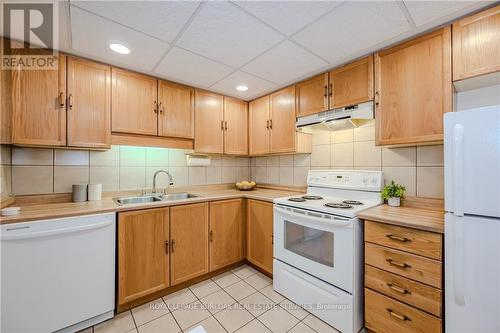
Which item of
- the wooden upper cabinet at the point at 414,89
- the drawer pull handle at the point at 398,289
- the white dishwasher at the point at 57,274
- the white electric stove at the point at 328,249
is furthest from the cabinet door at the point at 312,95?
the white dishwasher at the point at 57,274

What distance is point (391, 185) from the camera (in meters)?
1.81

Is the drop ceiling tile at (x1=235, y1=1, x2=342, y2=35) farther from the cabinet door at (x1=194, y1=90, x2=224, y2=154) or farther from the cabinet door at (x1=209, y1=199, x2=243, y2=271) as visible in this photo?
the cabinet door at (x1=209, y1=199, x2=243, y2=271)

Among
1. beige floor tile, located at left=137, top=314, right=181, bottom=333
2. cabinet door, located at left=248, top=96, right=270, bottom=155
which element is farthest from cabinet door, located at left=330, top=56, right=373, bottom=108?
beige floor tile, located at left=137, top=314, right=181, bottom=333

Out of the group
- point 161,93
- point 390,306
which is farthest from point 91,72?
point 390,306

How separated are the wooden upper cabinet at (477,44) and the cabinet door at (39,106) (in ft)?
9.59

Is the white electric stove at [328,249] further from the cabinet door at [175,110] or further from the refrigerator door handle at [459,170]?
the cabinet door at [175,110]

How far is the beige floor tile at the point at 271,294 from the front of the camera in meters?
1.92

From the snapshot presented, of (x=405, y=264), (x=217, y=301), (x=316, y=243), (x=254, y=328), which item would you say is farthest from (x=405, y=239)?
(x=217, y=301)

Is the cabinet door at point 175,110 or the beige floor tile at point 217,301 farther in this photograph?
the cabinet door at point 175,110

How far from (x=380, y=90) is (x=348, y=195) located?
987 mm

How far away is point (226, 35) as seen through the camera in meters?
1.51

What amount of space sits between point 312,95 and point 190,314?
7.64 feet

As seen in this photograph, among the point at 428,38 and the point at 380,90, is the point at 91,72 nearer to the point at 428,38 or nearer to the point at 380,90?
the point at 380,90

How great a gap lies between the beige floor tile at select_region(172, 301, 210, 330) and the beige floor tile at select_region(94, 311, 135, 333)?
33cm
